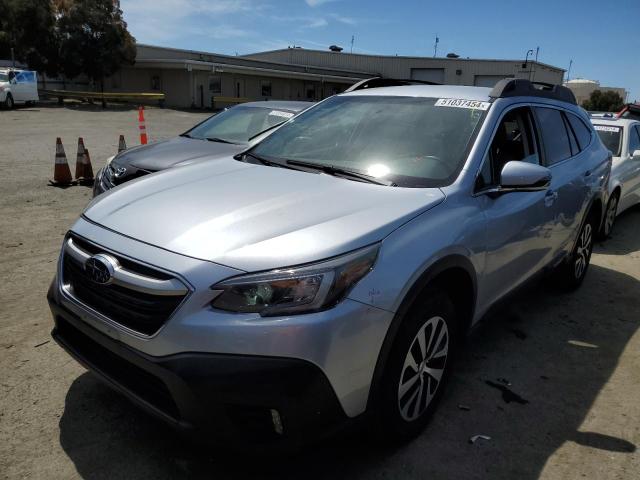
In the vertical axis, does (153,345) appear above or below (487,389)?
above

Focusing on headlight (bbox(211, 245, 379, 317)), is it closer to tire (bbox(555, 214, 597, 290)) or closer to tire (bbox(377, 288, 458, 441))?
tire (bbox(377, 288, 458, 441))

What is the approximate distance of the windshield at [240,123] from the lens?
23.1ft

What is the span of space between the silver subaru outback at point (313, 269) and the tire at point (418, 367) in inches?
0.4

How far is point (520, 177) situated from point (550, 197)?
3.20 ft

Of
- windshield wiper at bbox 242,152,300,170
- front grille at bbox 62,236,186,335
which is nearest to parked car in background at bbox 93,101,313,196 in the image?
windshield wiper at bbox 242,152,300,170

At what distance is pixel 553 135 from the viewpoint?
4.11 m

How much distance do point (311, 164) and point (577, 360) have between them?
236 centimetres

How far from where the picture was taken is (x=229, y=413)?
2006mm

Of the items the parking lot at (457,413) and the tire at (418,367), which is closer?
the tire at (418,367)

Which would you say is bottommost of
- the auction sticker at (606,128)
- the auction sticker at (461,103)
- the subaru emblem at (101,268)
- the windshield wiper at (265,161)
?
the subaru emblem at (101,268)

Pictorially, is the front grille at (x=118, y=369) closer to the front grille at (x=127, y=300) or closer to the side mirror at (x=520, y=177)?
the front grille at (x=127, y=300)

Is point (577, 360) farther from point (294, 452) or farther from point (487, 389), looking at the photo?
point (294, 452)

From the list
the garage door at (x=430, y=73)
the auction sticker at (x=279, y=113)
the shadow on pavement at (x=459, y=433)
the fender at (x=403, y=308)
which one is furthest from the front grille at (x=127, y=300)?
the garage door at (x=430, y=73)

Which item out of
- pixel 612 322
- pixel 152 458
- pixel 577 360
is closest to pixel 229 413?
pixel 152 458
